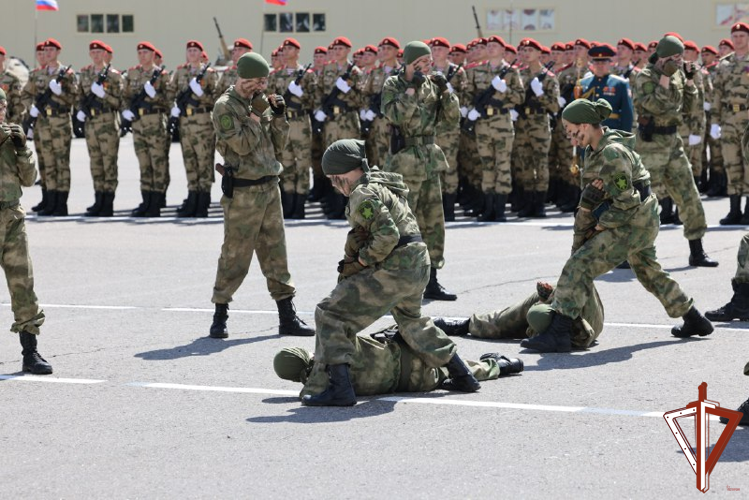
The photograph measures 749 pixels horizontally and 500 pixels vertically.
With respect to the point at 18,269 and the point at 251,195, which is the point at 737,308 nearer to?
the point at 251,195

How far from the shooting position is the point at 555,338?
8.86 m

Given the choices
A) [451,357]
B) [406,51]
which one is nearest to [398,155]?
[406,51]

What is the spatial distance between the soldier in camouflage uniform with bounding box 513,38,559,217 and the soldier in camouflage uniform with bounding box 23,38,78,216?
6.10 m

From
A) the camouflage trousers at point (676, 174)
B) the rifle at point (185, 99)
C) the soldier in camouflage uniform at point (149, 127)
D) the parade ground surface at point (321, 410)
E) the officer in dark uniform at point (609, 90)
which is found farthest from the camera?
the soldier in camouflage uniform at point (149, 127)

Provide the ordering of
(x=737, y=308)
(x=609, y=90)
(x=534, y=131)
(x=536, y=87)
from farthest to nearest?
(x=534, y=131)
(x=536, y=87)
(x=609, y=90)
(x=737, y=308)

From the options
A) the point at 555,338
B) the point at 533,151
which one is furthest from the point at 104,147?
the point at 555,338

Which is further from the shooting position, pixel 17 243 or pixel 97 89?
pixel 97 89

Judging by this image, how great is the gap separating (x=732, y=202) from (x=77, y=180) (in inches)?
517

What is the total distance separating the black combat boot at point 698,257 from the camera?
41.5 feet

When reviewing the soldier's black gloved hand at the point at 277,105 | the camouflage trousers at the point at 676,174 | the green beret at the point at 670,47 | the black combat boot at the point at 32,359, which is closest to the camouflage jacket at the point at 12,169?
the black combat boot at the point at 32,359

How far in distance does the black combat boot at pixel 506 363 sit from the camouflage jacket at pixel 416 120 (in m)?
3.28

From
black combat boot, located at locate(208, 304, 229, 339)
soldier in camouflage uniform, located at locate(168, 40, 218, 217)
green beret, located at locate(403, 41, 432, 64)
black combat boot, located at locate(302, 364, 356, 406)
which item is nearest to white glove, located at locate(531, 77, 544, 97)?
soldier in camouflage uniform, located at locate(168, 40, 218, 217)

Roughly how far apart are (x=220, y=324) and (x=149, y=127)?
909 cm

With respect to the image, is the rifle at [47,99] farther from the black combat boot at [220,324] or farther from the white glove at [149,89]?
the black combat boot at [220,324]
